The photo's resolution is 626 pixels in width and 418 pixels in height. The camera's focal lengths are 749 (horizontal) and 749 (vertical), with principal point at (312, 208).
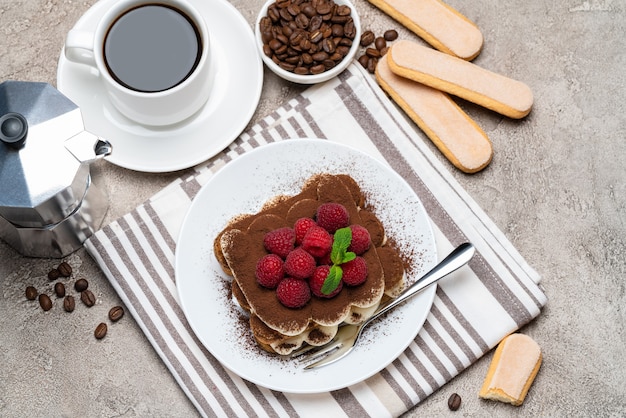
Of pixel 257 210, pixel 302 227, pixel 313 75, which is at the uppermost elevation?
pixel 313 75

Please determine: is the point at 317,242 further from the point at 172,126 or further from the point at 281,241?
the point at 172,126

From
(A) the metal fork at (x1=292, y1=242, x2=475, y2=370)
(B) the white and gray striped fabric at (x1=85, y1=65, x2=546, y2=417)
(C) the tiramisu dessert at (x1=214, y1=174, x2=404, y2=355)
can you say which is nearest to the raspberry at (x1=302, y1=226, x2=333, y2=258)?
(C) the tiramisu dessert at (x1=214, y1=174, x2=404, y2=355)

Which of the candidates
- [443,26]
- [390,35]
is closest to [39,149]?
[390,35]

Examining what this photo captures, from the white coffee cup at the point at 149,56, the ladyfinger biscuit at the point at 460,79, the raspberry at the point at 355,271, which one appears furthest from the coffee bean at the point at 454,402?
the white coffee cup at the point at 149,56

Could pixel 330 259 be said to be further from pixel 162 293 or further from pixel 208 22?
pixel 208 22

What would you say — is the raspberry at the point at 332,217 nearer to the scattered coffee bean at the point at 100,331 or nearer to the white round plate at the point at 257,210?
the white round plate at the point at 257,210
